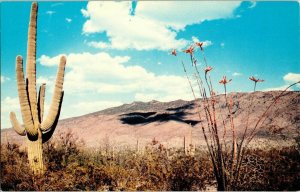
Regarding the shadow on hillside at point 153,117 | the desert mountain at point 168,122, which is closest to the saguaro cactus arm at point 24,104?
→ the desert mountain at point 168,122

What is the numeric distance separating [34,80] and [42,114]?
3.19 feet

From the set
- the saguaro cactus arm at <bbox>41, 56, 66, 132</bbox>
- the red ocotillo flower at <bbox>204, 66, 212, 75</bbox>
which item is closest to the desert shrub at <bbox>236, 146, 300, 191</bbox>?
the red ocotillo flower at <bbox>204, 66, 212, 75</bbox>

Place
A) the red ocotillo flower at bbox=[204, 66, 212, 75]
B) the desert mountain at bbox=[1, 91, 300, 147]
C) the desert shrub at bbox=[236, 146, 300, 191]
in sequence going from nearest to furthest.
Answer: the red ocotillo flower at bbox=[204, 66, 212, 75] → the desert shrub at bbox=[236, 146, 300, 191] → the desert mountain at bbox=[1, 91, 300, 147]

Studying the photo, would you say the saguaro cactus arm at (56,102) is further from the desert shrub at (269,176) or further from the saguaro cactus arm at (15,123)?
the desert shrub at (269,176)

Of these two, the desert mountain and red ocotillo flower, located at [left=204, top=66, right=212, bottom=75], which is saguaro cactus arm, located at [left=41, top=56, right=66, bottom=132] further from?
the desert mountain

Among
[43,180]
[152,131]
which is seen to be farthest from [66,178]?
[152,131]

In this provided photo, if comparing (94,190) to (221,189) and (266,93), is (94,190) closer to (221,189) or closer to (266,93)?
(221,189)

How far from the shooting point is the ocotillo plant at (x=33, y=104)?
745 cm

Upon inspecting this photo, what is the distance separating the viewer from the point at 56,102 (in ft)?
25.8

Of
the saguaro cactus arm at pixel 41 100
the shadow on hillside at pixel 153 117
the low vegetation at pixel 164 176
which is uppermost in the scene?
the shadow on hillside at pixel 153 117

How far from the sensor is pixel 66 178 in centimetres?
633

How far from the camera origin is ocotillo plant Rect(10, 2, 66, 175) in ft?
24.4

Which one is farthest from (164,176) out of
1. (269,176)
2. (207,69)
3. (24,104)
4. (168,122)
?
(168,122)

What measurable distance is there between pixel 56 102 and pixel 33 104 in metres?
0.56
